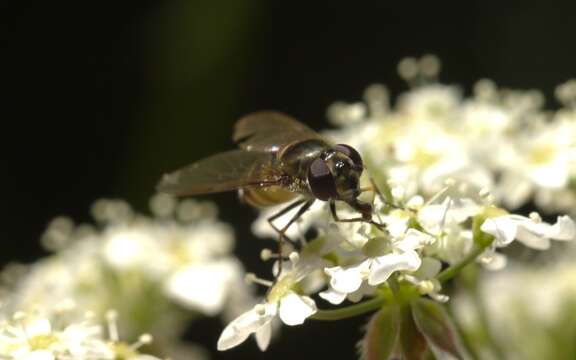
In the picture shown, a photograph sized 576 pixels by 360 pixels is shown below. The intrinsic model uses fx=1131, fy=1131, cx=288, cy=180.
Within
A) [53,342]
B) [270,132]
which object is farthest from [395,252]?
[53,342]

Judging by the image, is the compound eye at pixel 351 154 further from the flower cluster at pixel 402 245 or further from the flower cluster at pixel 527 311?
the flower cluster at pixel 527 311

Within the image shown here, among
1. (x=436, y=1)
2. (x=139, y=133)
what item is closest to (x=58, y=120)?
(x=139, y=133)

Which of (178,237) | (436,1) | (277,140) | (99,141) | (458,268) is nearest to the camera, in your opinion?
(458,268)

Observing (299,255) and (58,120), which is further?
(58,120)

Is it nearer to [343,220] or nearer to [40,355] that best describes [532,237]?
[343,220]

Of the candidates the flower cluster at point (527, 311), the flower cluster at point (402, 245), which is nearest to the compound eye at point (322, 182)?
the flower cluster at point (402, 245)

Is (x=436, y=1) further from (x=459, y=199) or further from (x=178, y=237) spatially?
(x=459, y=199)
